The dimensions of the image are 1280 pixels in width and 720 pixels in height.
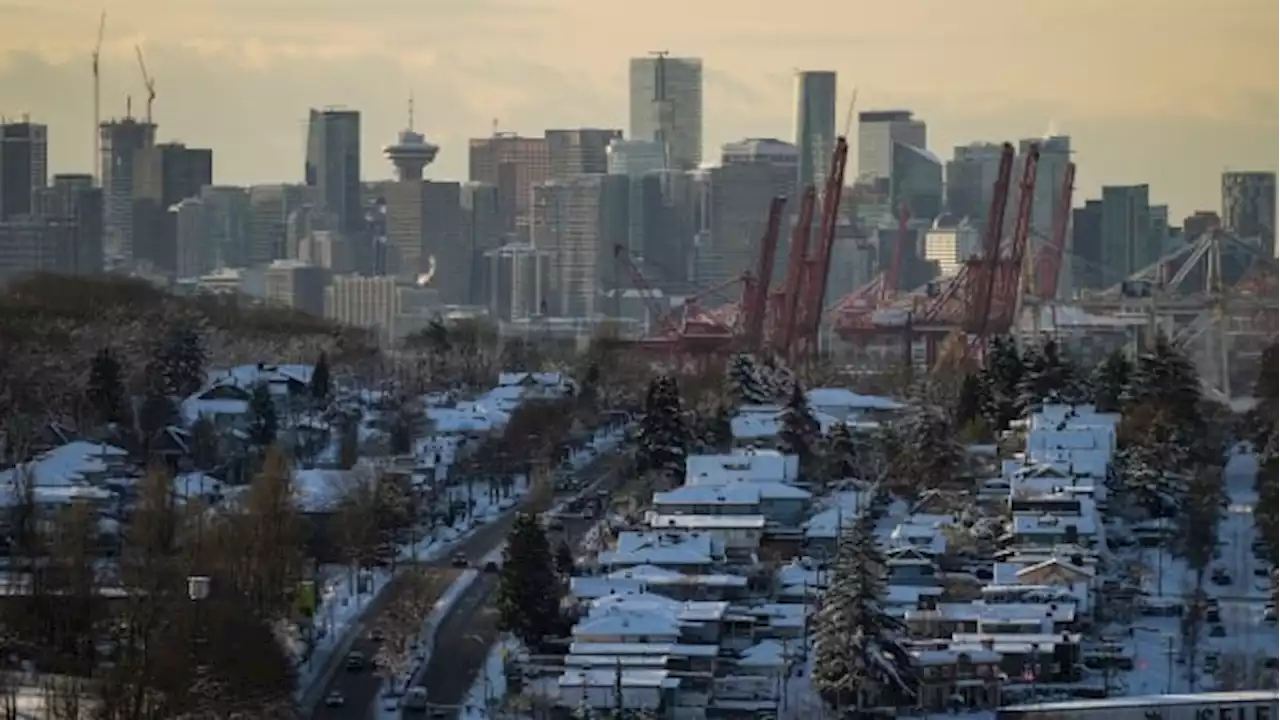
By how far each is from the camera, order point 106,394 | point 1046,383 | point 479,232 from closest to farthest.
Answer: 1. point 1046,383
2. point 106,394
3. point 479,232

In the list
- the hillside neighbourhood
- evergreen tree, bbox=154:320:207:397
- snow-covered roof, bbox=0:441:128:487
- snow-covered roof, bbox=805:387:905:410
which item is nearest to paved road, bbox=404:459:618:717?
the hillside neighbourhood

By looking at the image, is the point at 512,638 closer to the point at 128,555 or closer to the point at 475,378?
the point at 128,555

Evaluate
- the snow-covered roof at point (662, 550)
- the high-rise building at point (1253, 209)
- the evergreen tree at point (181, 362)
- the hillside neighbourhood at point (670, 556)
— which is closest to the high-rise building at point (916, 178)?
the high-rise building at point (1253, 209)

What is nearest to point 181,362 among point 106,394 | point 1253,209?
point 106,394

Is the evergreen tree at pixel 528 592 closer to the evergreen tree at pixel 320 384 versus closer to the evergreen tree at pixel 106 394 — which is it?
the evergreen tree at pixel 106 394

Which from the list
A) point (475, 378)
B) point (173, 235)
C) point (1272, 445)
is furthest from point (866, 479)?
point (173, 235)

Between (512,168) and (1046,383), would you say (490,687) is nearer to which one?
(1046,383)

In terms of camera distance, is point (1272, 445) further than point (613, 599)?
Yes
